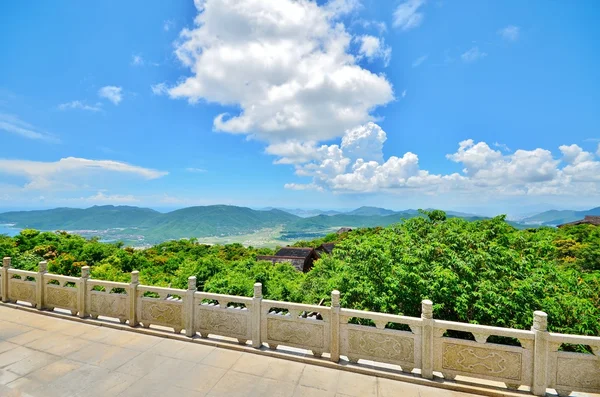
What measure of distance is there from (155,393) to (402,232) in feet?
23.1

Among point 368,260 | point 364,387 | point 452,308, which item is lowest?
point 364,387

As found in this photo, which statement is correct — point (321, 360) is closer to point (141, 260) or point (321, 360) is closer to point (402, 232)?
point (402, 232)

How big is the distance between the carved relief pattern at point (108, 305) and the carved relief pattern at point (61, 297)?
0.54m

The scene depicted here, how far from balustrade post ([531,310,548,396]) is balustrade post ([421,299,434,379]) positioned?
138 centimetres

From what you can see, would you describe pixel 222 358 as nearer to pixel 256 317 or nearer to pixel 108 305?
pixel 256 317

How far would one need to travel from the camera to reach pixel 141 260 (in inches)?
863

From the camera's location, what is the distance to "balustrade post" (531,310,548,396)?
396 cm

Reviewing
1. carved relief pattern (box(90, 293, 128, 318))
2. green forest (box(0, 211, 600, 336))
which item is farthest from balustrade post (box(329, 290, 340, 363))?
carved relief pattern (box(90, 293, 128, 318))

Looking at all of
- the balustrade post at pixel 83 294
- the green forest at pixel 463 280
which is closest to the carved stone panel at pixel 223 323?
the green forest at pixel 463 280

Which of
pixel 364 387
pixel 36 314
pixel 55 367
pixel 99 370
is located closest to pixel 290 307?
pixel 364 387

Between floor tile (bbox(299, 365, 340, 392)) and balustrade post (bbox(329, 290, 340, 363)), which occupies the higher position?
balustrade post (bbox(329, 290, 340, 363))

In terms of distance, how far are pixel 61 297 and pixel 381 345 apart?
7418 millimetres

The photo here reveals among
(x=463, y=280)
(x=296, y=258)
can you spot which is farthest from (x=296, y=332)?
(x=296, y=258)

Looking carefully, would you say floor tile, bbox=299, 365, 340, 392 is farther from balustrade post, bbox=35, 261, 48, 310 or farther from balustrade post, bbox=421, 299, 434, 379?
balustrade post, bbox=35, 261, 48, 310
